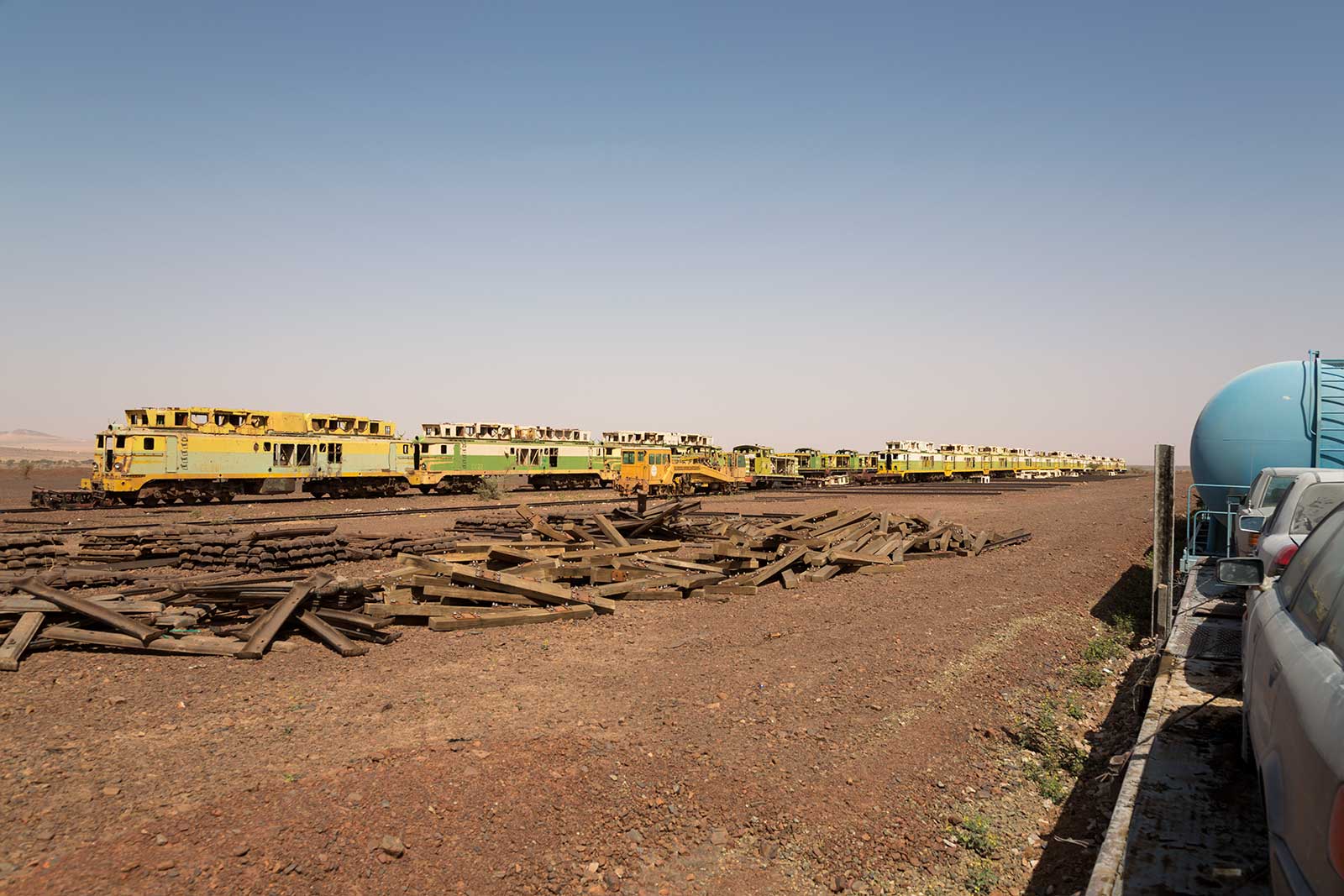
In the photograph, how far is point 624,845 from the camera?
5367mm

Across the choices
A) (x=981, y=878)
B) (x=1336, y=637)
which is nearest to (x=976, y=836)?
(x=981, y=878)

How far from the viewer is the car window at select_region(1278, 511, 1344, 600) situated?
13.1ft

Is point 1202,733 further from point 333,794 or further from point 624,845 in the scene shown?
point 333,794

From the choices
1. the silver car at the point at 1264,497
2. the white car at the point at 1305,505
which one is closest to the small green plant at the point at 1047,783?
the white car at the point at 1305,505

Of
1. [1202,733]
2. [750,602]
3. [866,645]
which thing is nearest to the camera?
[1202,733]

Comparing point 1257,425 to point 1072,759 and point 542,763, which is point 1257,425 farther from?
point 542,763

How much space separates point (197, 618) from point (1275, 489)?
16394mm

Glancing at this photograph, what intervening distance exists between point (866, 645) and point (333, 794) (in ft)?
22.7

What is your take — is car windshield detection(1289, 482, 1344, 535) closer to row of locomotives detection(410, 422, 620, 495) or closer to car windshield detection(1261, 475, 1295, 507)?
car windshield detection(1261, 475, 1295, 507)

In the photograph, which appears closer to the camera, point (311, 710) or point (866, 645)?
point (311, 710)

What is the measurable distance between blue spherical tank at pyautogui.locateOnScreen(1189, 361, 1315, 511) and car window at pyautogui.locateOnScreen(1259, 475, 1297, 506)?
2690 millimetres

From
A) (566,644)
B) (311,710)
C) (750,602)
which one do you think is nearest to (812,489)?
(750,602)

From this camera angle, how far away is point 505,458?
47562 millimetres

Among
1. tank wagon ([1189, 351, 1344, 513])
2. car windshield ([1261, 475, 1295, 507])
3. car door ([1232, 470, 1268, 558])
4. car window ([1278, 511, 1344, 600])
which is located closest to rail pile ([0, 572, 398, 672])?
car window ([1278, 511, 1344, 600])
